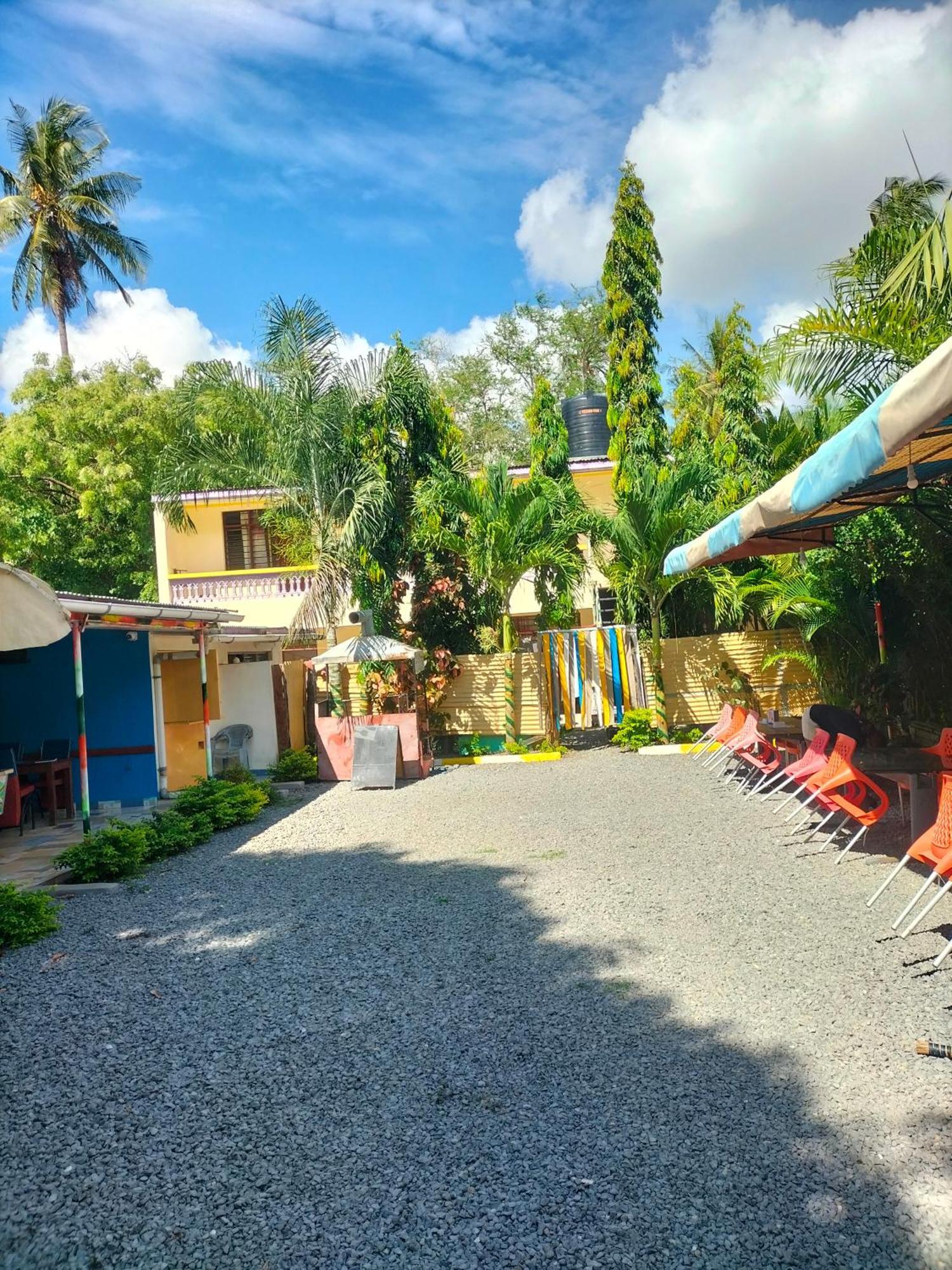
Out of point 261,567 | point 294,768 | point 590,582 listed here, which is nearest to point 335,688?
point 294,768

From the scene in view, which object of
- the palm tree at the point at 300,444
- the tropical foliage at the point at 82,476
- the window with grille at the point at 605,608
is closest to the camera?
the palm tree at the point at 300,444

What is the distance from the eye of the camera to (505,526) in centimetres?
1370

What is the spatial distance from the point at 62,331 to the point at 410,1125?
30283 mm

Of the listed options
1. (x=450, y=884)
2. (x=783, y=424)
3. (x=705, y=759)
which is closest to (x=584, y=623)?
(x=783, y=424)

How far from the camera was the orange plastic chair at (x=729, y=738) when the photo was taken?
11172 millimetres

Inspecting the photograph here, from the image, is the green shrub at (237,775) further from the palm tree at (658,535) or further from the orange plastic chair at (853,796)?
the orange plastic chair at (853,796)

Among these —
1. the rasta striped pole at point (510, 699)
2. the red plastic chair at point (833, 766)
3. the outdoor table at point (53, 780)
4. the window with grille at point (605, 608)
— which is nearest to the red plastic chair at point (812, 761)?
the red plastic chair at point (833, 766)

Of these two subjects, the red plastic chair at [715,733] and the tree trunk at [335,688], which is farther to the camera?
the tree trunk at [335,688]

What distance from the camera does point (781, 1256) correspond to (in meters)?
2.54

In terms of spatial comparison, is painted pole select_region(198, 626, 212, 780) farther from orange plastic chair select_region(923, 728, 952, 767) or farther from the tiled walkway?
orange plastic chair select_region(923, 728, 952, 767)

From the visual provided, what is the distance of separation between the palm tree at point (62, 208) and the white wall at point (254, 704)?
63.7ft

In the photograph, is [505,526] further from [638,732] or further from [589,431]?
[589,431]

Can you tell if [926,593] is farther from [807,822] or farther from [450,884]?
[450,884]

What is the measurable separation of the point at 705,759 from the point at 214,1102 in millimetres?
9997
